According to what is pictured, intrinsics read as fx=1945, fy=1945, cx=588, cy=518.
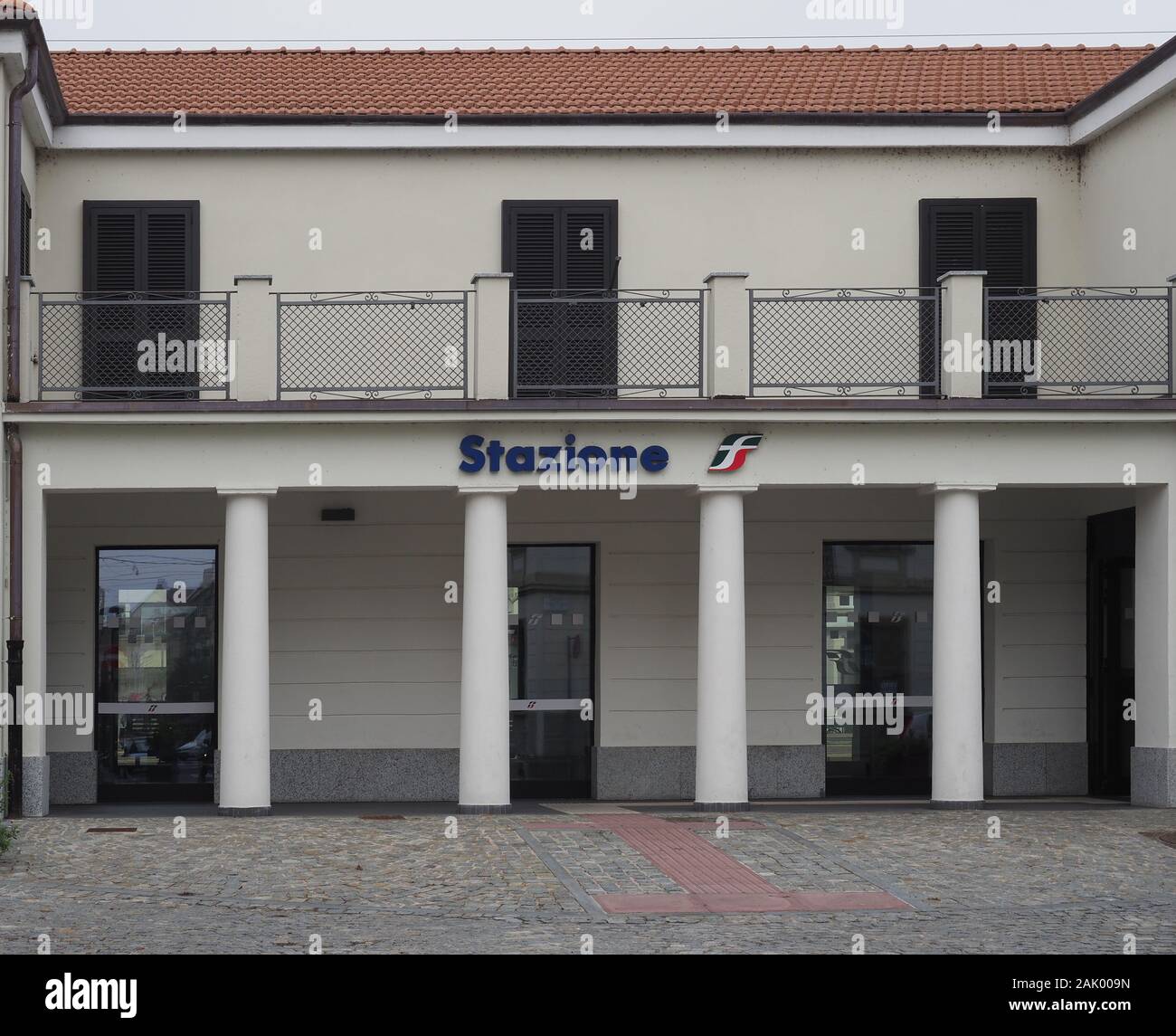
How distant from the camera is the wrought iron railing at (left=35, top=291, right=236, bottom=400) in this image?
68.2 ft

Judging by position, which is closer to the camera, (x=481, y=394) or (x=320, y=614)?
(x=481, y=394)

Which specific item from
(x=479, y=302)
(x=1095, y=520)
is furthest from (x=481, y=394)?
(x=1095, y=520)

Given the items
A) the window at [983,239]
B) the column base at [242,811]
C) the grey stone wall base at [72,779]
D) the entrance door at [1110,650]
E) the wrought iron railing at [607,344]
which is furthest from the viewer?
the window at [983,239]

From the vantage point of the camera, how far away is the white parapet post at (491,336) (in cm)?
1981

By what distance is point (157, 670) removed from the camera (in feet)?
75.5

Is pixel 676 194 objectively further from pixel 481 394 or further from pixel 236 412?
pixel 236 412

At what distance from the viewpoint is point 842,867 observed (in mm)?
15570

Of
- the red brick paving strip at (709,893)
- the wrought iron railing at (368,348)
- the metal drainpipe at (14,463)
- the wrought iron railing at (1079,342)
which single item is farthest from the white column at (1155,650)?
the metal drainpipe at (14,463)

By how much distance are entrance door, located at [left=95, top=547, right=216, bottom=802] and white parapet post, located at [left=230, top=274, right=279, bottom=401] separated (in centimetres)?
377

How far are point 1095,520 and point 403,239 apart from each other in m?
8.79

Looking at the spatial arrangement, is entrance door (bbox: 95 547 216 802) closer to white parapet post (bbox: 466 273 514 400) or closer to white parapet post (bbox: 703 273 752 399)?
white parapet post (bbox: 466 273 514 400)

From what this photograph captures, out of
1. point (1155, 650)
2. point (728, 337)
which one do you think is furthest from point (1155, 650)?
point (728, 337)

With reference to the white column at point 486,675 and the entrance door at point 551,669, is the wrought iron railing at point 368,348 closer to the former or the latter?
the white column at point 486,675

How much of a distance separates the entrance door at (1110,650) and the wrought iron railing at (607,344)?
17.7 feet
